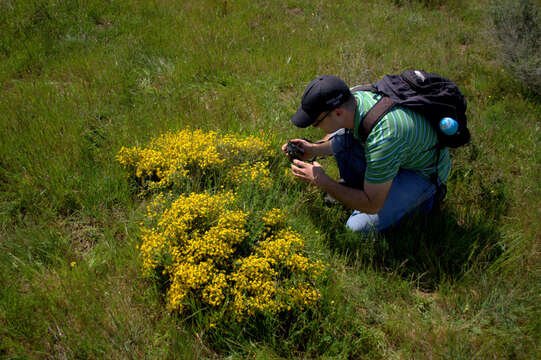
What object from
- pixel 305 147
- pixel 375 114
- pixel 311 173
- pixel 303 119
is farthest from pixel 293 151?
pixel 375 114

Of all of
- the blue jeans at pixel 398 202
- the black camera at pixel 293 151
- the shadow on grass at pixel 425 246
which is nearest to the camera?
the shadow on grass at pixel 425 246

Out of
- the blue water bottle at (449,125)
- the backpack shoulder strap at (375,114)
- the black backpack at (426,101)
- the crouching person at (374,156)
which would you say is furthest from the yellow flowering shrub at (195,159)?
the blue water bottle at (449,125)

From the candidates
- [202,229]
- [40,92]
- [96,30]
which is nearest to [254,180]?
[202,229]

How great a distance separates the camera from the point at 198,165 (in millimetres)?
3199

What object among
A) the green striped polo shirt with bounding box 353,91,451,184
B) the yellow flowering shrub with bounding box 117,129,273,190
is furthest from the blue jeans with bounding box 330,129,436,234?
the yellow flowering shrub with bounding box 117,129,273,190

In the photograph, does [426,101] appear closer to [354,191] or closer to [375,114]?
[375,114]

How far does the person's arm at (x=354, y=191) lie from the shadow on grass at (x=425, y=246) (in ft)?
1.23

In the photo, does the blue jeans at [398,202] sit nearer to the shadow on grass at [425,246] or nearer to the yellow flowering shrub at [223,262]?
the shadow on grass at [425,246]

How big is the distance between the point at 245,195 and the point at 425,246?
1.62 meters

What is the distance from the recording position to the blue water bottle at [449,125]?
250cm

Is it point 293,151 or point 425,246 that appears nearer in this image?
point 425,246

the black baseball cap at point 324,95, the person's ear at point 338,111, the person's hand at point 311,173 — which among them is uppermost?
the black baseball cap at point 324,95

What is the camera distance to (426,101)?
2496 millimetres

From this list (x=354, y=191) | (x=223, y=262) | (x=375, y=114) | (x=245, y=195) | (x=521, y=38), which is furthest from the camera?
(x=521, y=38)
